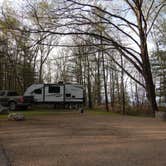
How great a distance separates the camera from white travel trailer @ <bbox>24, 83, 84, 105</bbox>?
4159 cm

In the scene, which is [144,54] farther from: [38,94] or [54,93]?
[38,94]

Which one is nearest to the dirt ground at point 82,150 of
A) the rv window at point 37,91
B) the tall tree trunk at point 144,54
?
the tall tree trunk at point 144,54

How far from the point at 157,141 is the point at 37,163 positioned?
5.01 m

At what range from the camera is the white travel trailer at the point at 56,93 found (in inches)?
1638

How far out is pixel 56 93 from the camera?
138 ft

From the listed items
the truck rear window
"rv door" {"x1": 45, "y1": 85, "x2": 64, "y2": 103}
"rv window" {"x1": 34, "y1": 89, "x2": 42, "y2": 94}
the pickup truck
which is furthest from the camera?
the truck rear window

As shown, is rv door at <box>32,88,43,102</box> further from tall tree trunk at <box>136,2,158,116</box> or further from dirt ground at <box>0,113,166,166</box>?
dirt ground at <box>0,113,166,166</box>

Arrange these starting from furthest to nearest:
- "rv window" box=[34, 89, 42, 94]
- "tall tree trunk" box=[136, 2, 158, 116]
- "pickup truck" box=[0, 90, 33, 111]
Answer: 1. "rv window" box=[34, 89, 42, 94]
2. "pickup truck" box=[0, 90, 33, 111]
3. "tall tree trunk" box=[136, 2, 158, 116]

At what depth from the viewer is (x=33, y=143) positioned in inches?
485

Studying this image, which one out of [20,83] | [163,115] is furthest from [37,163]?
[20,83]

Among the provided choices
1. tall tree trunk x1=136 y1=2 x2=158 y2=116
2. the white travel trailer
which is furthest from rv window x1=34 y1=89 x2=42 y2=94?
tall tree trunk x1=136 y1=2 x2=158 y2=116

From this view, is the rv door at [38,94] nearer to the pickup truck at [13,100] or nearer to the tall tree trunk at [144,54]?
the pickup truck at [13,100]

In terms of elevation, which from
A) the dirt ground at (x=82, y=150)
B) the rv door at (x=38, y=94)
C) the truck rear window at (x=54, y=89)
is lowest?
the dirt ground at (x=82, y=150)

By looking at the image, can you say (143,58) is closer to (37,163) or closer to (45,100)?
(45,100)
